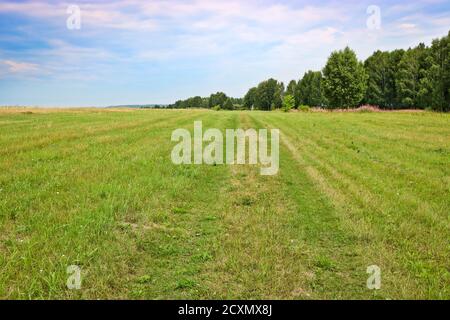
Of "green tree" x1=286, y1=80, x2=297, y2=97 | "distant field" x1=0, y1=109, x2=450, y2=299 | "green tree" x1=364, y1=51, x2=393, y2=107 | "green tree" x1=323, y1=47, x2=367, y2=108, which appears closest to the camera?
"distant field" x1=0, y1=109, x2=450, y2=299

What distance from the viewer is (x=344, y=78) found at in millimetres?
61719

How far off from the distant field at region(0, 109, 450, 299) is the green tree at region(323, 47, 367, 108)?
169ft

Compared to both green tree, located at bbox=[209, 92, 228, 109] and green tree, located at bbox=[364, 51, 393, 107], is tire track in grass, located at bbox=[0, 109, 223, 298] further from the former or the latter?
green tree, located at bbox=[209, 92, 228, 109]

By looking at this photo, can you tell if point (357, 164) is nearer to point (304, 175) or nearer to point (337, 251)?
point (304, 175)

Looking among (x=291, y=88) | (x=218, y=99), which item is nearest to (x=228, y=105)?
(x=218, y=99)

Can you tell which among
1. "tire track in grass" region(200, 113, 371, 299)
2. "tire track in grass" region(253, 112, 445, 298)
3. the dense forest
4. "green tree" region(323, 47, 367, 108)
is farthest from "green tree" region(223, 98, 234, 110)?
"tire track in grass" region(253, 112, 445, 298)

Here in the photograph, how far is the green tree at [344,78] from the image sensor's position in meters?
61.7

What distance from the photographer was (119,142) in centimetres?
1930

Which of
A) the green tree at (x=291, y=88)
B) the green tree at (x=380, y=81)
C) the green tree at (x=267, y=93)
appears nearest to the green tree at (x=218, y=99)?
the green tree at (x=267, y=93)

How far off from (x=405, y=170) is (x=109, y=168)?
997 centimetres

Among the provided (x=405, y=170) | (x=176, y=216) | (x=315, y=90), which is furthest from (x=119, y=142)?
(x=315, y=90)

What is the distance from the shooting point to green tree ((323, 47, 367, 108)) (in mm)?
61719

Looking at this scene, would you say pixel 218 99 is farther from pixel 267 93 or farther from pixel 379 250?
pixel 379 250

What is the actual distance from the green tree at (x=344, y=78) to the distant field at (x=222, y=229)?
51467 millimetres
